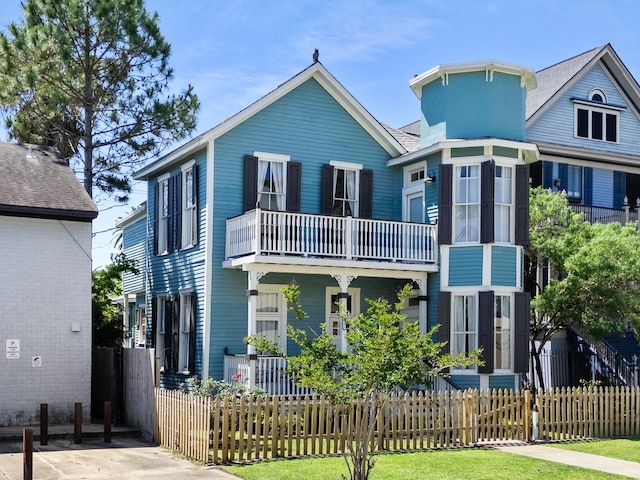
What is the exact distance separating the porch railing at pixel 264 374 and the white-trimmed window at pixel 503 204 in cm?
634

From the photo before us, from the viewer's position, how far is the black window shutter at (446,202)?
21938 mm

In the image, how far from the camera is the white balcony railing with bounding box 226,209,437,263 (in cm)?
2041

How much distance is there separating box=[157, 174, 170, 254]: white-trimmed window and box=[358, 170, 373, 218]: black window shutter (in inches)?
218

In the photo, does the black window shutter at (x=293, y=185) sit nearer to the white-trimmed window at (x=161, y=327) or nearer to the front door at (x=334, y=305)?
the front door at (x=334, y=305)

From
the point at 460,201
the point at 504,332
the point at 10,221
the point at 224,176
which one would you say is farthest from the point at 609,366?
the point at 10,221

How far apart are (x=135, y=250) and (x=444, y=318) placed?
11795 mm

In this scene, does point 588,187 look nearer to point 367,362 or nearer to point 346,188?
point 346,188

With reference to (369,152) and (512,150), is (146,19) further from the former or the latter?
(512,150)

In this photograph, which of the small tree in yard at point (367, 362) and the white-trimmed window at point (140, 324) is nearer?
the small tree in yard at point (367, 362)

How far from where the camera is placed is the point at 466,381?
2158cm

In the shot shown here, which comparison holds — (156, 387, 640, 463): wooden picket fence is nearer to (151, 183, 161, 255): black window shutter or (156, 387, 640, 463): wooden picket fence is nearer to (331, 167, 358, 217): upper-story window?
(331, 167, 358, 217): upper-story window

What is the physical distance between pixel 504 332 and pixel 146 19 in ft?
50.9

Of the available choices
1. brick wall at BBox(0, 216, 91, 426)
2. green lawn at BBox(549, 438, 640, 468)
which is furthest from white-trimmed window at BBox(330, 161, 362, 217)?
green lawn at BBox(549, 438, 640, 468)

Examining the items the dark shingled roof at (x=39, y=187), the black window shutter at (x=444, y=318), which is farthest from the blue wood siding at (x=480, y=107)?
the dark shingled roof at (x=39, y=187)
